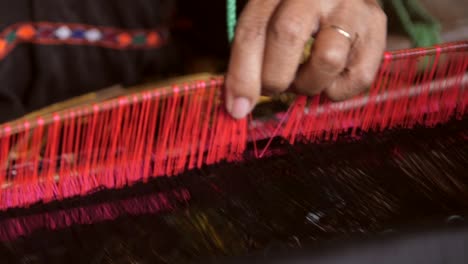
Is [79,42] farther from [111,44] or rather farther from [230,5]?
[230,5]

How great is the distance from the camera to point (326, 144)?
666 mm

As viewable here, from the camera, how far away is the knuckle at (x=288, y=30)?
0.57 m

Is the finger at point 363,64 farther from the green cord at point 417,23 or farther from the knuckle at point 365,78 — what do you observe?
the green cord at point 417,23

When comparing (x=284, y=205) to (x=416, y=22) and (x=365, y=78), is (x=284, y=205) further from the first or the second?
(x=416, y=22)

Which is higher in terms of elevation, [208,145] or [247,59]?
[247,59]

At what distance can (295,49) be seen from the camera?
0.58 meters

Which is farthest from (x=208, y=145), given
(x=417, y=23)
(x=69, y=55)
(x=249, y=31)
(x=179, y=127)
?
(x=417, y=23)

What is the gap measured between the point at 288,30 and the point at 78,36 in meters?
0.34

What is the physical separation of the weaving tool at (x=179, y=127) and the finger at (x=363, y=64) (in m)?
0.03

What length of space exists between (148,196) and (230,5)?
0.26 m

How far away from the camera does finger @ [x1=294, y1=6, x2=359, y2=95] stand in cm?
58

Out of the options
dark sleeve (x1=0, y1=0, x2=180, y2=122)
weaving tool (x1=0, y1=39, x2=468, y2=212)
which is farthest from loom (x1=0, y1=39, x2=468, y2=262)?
dark sleeve (x1=0, y1=0, x2=180, y2=122)

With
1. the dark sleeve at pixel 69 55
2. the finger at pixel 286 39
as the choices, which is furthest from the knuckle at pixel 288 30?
the dark sleeve at pixel 69 55

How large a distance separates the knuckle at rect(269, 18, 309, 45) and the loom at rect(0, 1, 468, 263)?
9 centimetres
